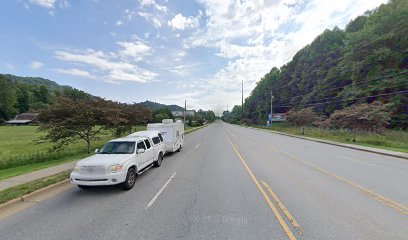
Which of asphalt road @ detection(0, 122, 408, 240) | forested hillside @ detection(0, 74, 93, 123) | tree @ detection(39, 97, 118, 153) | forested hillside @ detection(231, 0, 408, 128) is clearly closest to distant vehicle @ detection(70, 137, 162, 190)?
asphalt road @ detection(0, 122, 408, 240)

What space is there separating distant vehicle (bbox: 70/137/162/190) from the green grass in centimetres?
138

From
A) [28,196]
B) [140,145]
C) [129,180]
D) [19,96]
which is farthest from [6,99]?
[129,180]

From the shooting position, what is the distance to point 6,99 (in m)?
85.6

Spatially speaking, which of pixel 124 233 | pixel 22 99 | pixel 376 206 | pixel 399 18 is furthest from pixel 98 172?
pixel 22 99

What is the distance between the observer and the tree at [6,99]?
83875 mm

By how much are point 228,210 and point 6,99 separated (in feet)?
374

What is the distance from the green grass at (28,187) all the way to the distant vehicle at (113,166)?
4.54ft

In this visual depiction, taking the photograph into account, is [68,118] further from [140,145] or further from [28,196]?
[28,196]

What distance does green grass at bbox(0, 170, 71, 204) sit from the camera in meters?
6.16

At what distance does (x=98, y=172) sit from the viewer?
660 centimetres

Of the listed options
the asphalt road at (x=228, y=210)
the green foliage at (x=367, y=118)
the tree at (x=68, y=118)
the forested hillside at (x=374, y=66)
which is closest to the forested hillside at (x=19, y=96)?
the tree at (x=68, y=118)

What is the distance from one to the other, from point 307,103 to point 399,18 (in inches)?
1451

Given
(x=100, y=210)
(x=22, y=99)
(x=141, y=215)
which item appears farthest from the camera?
(x=22, y=99)

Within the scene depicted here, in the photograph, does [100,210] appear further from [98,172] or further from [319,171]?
[319,171]
